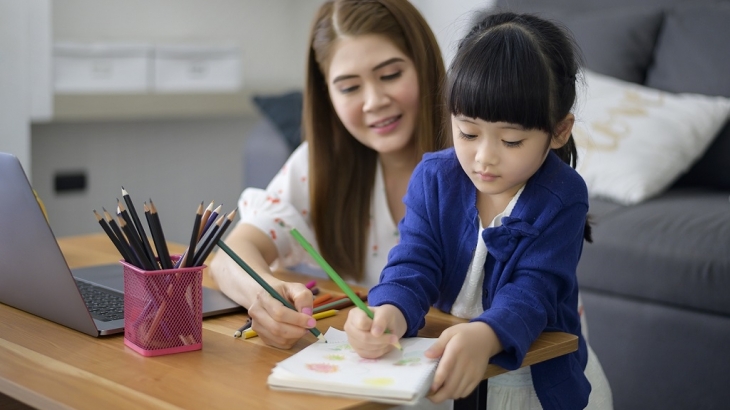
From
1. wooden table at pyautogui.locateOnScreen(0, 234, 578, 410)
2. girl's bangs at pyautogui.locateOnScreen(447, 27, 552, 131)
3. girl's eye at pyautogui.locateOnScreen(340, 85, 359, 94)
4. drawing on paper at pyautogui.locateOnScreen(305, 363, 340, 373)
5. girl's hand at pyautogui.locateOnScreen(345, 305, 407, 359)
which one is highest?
girl's bangs at pyautogui.locateOnScreen(447, 27, 552, 131)

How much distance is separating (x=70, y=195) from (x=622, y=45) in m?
1.88

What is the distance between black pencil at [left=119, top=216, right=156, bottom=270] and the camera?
0.90 meters

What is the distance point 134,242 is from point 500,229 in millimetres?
398

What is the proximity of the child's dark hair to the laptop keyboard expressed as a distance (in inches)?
18.5

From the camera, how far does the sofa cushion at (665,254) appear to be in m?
1.75

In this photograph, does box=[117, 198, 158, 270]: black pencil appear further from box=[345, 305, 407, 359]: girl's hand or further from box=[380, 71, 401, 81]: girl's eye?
box=[380, 71, 401, 81]: girl's eye

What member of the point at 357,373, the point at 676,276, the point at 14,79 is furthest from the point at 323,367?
the point at 14,79

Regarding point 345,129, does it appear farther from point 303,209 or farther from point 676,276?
point 676,276

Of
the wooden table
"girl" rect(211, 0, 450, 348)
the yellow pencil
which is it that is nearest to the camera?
the wooden table

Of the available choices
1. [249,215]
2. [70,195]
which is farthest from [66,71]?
[249,215]

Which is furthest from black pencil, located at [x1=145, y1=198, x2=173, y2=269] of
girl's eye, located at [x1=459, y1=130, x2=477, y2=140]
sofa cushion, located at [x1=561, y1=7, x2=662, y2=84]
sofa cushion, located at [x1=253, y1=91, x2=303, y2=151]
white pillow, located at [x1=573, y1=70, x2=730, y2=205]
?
sofa cushion, located at [x1=561, y1=7, x2=662, y2=84]

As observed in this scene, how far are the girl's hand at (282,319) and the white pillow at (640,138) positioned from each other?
4.24 feet

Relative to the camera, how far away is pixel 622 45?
7.95 feet

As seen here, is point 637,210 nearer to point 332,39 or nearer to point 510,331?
point 332,39
